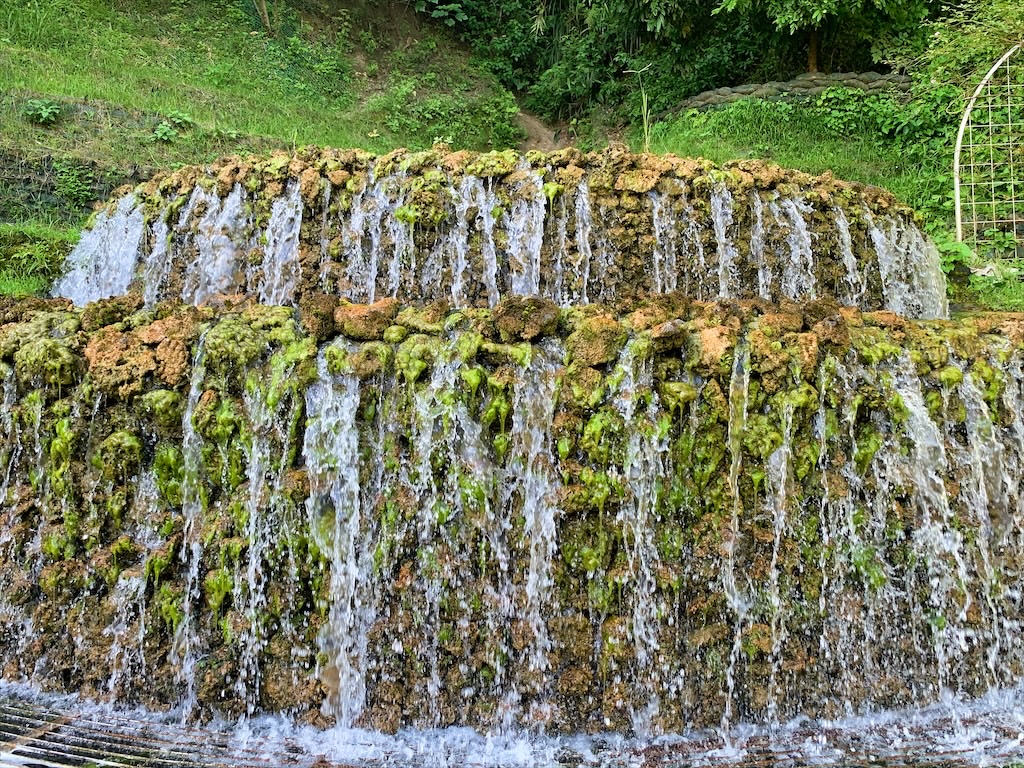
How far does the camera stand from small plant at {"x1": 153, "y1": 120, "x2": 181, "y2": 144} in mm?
7965

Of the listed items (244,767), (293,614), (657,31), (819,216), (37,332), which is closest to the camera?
(244,767)

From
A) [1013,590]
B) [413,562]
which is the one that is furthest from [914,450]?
[413,562]

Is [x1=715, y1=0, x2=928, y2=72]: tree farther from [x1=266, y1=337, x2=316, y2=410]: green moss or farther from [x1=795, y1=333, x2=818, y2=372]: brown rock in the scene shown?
[x1=266, y1=337, x2=316, y2=410]: green moss

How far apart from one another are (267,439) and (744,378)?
82.7 inches

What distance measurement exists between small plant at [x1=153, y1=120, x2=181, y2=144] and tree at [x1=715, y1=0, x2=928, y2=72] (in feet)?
23.7

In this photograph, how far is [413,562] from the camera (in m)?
3.11

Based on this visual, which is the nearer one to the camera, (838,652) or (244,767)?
(244,767)

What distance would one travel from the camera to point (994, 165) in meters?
7.43

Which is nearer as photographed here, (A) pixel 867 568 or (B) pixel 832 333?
(A) pixel 867 568

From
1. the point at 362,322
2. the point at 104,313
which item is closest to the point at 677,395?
the point at 362,322

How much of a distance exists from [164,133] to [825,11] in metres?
8.15

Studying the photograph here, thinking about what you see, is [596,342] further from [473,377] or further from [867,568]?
[867,568]

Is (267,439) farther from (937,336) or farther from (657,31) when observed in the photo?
(657,31)

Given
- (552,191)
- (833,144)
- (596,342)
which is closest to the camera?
(596,342)
